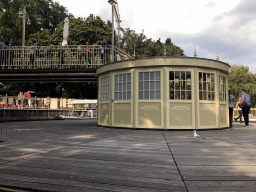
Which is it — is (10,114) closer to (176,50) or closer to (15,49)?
(15,49)

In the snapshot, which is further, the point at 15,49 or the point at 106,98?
the point at 15,49

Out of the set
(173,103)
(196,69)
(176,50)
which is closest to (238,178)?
(173,103)

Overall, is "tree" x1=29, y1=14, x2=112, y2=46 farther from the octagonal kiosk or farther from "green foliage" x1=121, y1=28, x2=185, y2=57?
the octagonal kiosk

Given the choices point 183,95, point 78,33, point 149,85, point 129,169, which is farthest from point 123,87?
point 78,33

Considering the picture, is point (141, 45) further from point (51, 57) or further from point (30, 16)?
point (51, 57)

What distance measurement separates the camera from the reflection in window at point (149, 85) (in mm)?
9484

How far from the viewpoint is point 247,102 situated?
1132 centimetres

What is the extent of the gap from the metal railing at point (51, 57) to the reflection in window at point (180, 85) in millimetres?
5330

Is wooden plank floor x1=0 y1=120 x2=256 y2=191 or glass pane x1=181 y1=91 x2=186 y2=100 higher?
glass pane x1=181 y1=91 x2=186 y2=100

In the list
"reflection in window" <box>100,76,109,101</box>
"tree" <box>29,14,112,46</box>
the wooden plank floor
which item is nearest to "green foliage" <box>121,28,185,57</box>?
"tree" <box>29,14,112,46</box>

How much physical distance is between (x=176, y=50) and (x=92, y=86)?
109 feet

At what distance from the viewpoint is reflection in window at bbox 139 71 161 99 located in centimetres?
948

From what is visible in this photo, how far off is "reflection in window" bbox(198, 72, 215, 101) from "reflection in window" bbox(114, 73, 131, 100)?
120 inches

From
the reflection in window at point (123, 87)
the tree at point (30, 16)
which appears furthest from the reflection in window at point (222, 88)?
the tree at point (30, 16)
